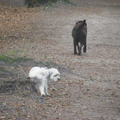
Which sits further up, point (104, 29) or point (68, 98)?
point (104, 29)

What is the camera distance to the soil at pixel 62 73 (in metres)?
5.53

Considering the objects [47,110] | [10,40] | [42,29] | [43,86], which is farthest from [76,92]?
[42,29]

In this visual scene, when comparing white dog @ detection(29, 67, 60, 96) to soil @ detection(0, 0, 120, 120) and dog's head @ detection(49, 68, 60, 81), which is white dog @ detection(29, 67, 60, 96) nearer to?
dog's head @ detection(49, 68, 60, 81)

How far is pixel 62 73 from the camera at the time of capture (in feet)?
28.1

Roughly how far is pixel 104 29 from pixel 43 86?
13311mm

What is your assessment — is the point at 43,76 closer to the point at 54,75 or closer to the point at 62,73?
the point at 54,75

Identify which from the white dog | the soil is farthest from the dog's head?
the soil

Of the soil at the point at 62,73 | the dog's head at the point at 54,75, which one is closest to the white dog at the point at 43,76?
the dog's head at the point at 54,75

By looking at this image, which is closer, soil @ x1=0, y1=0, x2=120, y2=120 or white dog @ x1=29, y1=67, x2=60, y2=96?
soil @ x1=0, y1=0, x2=120, y2=120

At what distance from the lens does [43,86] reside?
6160 millimetres

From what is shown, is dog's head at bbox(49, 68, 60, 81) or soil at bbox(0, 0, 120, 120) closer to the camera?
soil at bbox(0, 0, 120, 120)

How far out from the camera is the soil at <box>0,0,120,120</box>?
553 centimetres

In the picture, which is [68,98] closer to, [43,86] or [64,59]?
[43,86]

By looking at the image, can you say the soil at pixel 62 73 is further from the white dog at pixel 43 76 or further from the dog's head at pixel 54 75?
the dog's head at pixel 54 75
